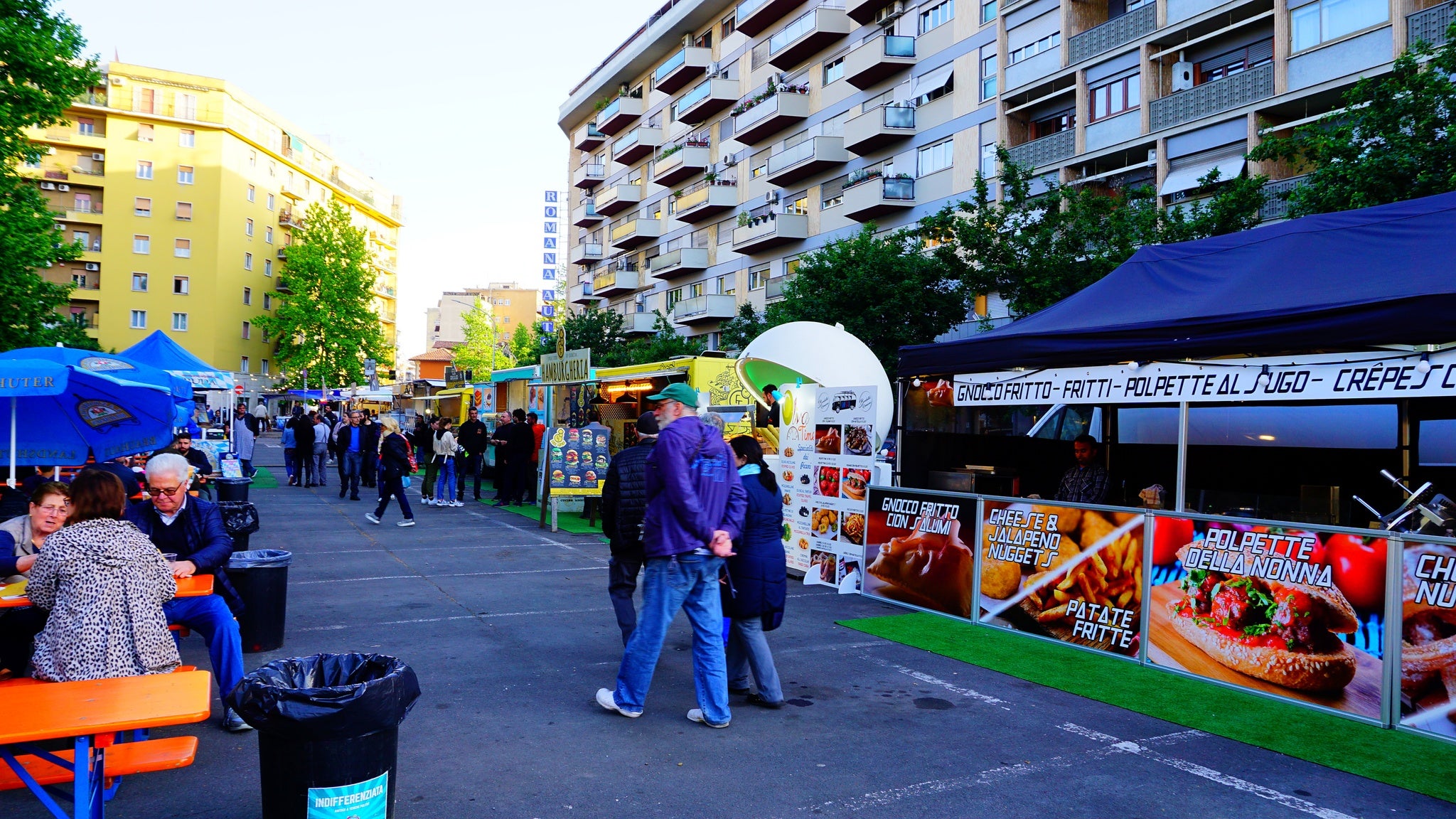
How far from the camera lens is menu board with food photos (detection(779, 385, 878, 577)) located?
10078 millimetres

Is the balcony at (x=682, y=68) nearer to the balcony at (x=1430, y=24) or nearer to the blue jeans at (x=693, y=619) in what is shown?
the balcony at (x=1430, y=24)

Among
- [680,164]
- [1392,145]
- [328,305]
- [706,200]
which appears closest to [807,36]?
[706,200]

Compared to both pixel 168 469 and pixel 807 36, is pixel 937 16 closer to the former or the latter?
pixel 807 36

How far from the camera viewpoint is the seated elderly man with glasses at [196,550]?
204 inches

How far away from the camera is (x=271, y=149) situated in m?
64.4

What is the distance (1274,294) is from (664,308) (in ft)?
141

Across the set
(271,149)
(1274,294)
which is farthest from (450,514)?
(271,149)

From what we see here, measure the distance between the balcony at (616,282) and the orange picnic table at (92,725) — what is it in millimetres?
50049

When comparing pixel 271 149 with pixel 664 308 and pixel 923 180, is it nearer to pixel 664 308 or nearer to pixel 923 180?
pixel 664 308

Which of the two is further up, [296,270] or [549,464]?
[296,270]

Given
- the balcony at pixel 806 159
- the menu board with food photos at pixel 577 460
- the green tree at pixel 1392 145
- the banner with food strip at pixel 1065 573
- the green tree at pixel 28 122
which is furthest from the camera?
the balcony at pixel 806 159

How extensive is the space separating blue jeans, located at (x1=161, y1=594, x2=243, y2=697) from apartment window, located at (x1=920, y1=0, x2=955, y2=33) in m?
31.4

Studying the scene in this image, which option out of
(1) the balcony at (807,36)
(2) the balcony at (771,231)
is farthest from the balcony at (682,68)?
(2) the balcony at (771,231)

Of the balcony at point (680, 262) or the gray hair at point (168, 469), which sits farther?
the balcony at point (680, 262)
